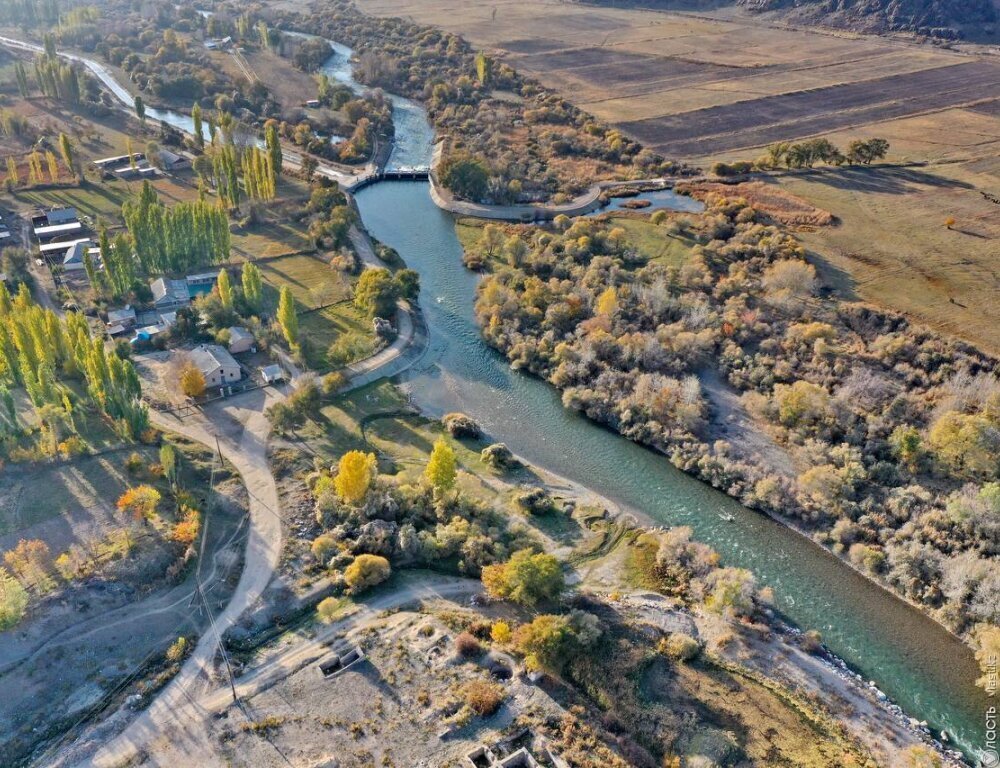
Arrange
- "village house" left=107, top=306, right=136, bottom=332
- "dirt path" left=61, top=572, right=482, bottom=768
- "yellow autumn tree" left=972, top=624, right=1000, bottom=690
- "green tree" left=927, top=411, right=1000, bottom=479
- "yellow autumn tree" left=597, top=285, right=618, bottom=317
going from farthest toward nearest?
1. "yellow autumn tree" left=597, top=285, right=618, bottom=317
2. "village house" left=107, top=306, right=136, bottom=332
3. "green tree" left=927, top=411, right=1000, bottom=479
4. "yellow autumn tree" left=972, top=624, right=1000, bottom=690
5. "dirt path" left=61, top=572, right=482, bottom=768

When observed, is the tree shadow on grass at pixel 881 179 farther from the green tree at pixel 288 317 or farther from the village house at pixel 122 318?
the village house at pixel 122 318

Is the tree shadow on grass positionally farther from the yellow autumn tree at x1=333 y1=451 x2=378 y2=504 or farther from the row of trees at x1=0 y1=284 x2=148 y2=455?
the row of trees at x1=0 y1=284 x2=148 y2=455

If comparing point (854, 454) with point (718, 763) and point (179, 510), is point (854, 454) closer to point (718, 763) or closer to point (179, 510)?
point (718, 763)

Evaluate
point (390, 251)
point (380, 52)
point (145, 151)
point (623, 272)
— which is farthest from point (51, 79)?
point (623, 272)

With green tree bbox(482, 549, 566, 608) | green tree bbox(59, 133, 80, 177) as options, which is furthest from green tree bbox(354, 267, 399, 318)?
green tree bbox(59, 133, 80, 177)

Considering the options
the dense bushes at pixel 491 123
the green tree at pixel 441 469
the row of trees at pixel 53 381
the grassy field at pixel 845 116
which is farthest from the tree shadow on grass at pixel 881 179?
the row of trees at pixel 53 381

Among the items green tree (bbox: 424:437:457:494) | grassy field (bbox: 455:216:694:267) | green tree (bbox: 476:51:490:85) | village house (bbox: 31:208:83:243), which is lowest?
green tree (bbox: 424:437:457:494)
